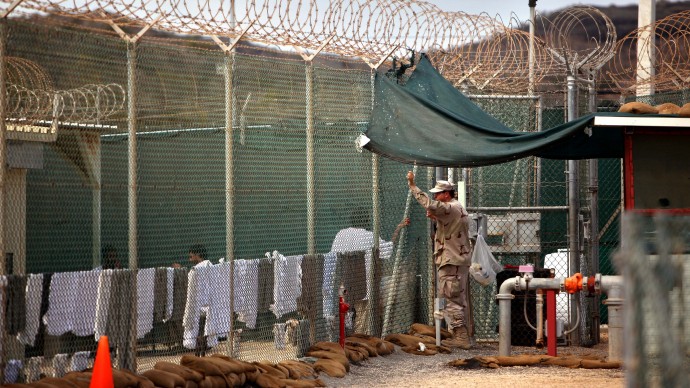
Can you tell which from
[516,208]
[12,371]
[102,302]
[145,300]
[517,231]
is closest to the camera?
[12,371]

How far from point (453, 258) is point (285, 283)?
7.87ft

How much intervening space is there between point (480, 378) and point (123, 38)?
14.5 ft

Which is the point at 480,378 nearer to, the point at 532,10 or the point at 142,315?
the point at 142,315

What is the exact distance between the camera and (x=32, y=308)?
816cm

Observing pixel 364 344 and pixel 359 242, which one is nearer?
pixel 364 344

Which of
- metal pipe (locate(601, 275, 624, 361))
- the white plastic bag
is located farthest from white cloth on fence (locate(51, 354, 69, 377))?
the white plastic bag

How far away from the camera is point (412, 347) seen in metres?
12.5

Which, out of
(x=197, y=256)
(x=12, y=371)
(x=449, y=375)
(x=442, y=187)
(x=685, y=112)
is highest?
(x=685, y=112)

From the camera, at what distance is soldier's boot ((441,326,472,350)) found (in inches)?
503

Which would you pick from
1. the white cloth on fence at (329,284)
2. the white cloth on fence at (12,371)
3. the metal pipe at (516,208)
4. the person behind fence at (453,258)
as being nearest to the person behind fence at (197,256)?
the white cloth on fence at (329,284)

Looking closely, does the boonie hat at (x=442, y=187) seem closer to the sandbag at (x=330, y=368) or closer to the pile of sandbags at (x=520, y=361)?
the pile of sandbags at (x=520, y=361)

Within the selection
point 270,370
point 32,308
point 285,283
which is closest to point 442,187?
point 285,283

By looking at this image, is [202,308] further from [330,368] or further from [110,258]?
[330,368]

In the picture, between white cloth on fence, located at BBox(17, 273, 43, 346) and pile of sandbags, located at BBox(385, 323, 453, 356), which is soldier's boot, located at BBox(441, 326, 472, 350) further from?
white cloth on fence, located at BBox(17, 273, 43, 346)
